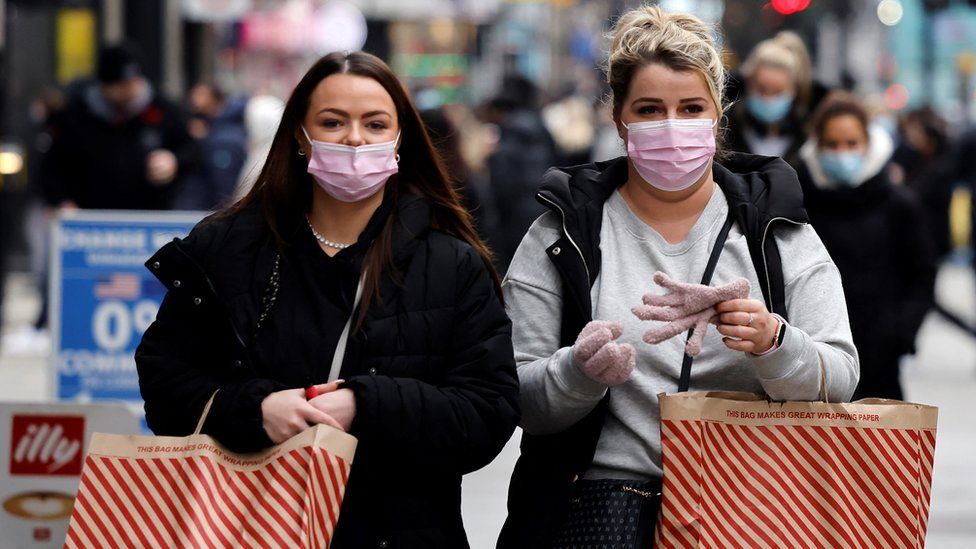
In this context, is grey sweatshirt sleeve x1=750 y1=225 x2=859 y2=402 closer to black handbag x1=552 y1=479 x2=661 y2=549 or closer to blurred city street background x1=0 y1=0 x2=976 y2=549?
black handbag x1=552 y1=479 x2=661 y2=549

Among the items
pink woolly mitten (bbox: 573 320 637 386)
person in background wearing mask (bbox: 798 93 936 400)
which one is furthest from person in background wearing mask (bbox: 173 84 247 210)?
pink woolly mitten (bbox: 573 320 637 386)

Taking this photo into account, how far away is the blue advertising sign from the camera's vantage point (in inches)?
309

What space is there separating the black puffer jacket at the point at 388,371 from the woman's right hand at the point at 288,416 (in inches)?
1.0

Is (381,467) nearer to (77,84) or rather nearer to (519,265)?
(519,265)

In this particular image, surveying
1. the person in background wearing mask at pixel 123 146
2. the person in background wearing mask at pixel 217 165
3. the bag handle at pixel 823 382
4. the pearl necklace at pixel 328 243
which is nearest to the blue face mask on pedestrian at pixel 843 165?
the bag handle at pixel 823 382

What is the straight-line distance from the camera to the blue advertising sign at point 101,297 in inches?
309

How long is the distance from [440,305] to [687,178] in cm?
62

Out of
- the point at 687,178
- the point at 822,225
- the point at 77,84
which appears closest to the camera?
the point at 687,178

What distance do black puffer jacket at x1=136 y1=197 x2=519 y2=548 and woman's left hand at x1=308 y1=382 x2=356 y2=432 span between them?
0.01 meters

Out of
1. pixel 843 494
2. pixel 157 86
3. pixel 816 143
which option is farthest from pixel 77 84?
pixel 843 494

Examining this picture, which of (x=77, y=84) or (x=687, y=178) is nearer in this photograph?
(x=687, y=178)

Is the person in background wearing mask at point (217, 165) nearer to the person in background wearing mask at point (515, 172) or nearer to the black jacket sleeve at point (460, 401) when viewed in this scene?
the person in background wearing mask at point (515, 172)

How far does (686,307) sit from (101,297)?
194 inches

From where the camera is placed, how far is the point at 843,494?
3504 millimetres
